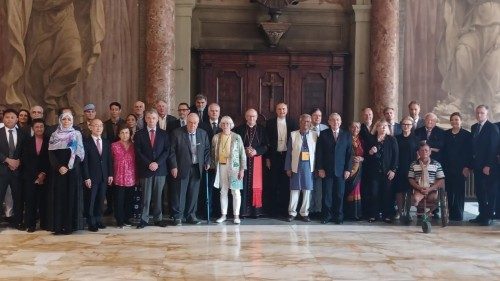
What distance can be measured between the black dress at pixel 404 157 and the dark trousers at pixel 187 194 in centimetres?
269

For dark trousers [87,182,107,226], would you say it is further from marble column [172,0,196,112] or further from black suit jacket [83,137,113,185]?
marble column [172,0,196,112]

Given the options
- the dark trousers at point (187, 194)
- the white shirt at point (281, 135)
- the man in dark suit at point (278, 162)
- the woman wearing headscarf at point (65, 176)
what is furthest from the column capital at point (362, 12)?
the woman wearing headscarf at point (65, 176)

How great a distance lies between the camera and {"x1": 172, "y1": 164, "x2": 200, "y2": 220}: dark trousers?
8.46 m

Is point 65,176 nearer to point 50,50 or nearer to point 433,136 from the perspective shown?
point 50,50

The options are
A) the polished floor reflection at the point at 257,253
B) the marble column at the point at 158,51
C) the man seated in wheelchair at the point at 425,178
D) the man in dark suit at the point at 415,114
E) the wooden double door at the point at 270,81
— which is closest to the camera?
the polished floor reflection at the point at 257,253

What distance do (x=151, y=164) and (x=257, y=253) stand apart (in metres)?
2.11

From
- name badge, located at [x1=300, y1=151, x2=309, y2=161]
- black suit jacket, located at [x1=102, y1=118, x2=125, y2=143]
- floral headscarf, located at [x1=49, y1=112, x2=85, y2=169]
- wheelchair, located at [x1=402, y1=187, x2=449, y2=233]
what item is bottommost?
wheelchair, located at [x1=402, y1=187, x2=449, y2=233]

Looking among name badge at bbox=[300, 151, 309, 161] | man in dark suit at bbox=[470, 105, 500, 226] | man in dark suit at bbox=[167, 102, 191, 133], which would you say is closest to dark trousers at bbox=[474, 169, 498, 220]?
man in dark suit at bbox=[470, 105, 500, 226]

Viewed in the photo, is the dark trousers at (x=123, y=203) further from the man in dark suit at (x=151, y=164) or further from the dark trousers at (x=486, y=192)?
the dark trousers at (x=486, y=192)

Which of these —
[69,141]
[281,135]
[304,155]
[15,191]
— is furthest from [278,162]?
[15,191]

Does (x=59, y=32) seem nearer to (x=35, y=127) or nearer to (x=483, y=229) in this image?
(x=35, y=127)

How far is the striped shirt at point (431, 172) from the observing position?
8375 mm

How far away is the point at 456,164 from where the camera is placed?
8.96 meters

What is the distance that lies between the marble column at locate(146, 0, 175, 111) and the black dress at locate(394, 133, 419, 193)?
12.7 feet
